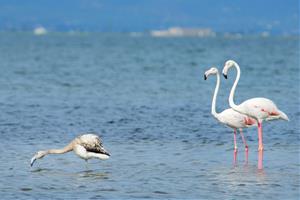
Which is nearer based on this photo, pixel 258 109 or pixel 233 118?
pixel 258 109

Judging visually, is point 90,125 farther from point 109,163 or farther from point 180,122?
point 109,163

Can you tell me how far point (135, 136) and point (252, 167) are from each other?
4.11m

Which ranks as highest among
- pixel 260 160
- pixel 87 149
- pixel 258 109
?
pixel 258 109

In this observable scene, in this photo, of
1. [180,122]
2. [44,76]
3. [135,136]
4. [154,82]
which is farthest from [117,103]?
[44,76]

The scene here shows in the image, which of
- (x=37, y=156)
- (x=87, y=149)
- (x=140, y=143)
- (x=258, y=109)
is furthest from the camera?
(x=140, y=143)

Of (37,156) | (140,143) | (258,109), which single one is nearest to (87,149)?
(37,156)

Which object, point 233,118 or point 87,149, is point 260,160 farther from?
point 87,149

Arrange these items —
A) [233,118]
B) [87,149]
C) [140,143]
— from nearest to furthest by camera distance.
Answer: [87,149] < [233,118] < [140,143]

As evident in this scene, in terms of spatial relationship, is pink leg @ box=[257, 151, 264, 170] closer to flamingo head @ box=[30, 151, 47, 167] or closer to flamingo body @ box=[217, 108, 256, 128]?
flamingo body @ box=[217, 108, 256, 128]

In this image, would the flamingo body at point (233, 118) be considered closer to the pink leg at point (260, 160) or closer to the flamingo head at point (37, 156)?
the pink leg at point (260, 160)

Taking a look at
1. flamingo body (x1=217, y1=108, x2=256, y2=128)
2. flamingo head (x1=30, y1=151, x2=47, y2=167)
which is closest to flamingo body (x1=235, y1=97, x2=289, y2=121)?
flamingo body (x1=217, y1=108, x2=256, y2=128)

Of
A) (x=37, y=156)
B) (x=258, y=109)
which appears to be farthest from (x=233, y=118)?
(x=37, y=156)

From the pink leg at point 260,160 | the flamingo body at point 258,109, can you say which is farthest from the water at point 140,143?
the flamingo body at point 258,109

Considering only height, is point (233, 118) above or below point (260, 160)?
above
